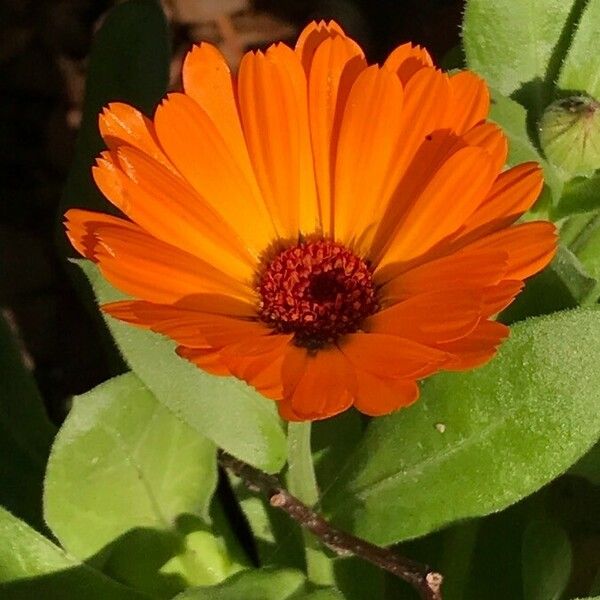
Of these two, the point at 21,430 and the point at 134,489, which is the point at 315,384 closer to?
the point at 134,489

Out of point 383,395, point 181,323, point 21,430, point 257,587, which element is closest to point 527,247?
point 383,395

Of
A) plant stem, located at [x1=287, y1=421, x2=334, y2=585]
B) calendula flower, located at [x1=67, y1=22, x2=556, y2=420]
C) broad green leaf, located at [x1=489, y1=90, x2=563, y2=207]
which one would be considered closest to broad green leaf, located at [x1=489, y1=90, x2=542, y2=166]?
broad green leaf, located at [x1=489, y1=90, x2=563, y2=207]

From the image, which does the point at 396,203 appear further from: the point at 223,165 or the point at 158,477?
the point at 158,477

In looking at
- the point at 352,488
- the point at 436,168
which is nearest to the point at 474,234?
the point at 436,168

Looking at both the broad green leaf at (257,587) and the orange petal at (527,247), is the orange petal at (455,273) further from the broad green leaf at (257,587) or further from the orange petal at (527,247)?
the broad green leaf at (257,587)

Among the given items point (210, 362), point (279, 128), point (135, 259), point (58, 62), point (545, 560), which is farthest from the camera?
point (58, 62)
